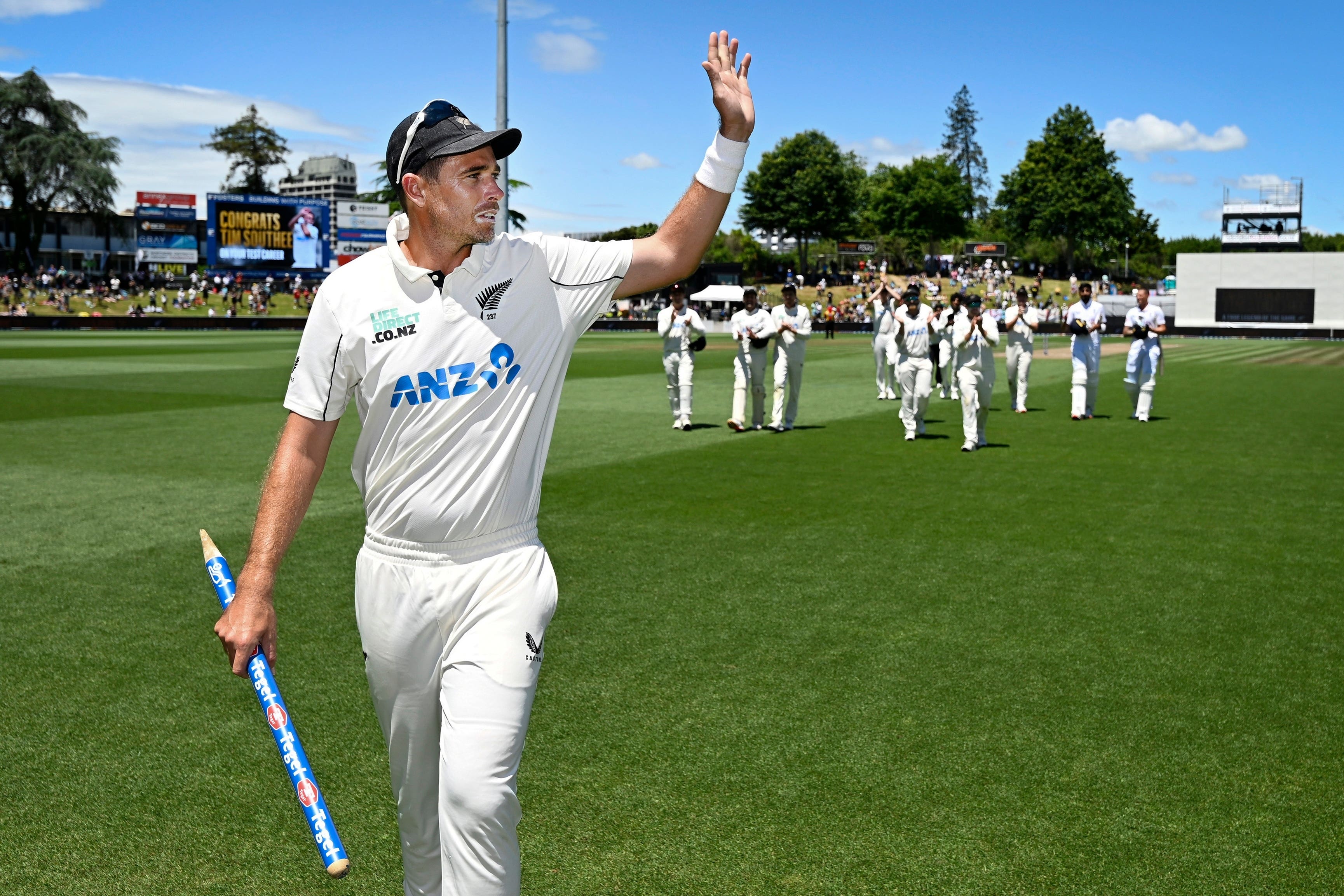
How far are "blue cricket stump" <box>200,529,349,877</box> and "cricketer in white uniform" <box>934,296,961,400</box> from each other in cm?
1516

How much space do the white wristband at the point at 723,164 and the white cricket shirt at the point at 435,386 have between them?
2.06 ft

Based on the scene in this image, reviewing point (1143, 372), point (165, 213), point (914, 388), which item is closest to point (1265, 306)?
point (1143, 372)

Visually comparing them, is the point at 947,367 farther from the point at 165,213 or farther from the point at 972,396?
the point at 165,213

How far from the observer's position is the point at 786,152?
118 metres

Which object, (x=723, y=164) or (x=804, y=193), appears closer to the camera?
(x=723, y=164)

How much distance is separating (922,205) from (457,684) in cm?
12226

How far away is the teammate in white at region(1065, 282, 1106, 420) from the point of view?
20172 mm

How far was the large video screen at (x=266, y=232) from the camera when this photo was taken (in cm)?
8100

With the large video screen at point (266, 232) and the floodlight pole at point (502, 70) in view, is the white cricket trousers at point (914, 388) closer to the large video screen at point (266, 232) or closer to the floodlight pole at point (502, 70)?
the floodlight pole at point (502, 70)

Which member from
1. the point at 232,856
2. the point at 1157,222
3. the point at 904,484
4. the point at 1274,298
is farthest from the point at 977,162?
the point at 232,856

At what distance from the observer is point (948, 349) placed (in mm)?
23203

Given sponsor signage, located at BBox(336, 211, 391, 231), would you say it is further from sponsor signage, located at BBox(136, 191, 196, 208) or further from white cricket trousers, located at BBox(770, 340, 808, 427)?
white cricket trousers, located at BBox(770, 340, 808, 427)

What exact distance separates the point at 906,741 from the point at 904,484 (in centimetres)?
796

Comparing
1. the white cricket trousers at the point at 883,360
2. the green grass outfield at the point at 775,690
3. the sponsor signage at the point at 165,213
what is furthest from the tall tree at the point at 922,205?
the green grass outfield at the point at 775,690
